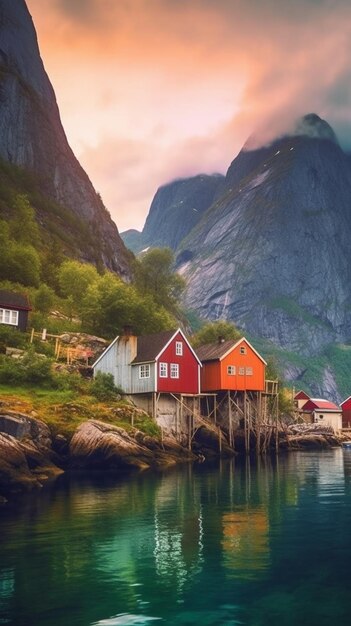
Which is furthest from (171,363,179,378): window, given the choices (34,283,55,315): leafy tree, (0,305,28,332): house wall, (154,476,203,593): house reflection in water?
(154,476,203,593): house reflection in water

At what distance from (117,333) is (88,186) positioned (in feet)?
324

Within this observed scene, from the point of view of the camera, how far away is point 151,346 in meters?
61.0

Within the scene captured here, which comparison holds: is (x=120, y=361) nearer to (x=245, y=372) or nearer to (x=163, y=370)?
(x=163, y=370)

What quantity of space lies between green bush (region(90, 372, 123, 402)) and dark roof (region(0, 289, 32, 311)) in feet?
36.6

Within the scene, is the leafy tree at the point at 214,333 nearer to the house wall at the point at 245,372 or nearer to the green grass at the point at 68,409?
the house wall at the point at 245,372

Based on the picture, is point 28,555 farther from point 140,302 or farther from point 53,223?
point 53,223

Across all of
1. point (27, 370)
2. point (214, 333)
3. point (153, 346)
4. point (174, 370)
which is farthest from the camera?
point (214, 333)

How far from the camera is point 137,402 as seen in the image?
60.4 metres

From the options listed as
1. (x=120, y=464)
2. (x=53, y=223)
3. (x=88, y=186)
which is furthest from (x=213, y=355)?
(x=88, y=186)

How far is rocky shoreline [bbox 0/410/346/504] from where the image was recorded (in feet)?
114

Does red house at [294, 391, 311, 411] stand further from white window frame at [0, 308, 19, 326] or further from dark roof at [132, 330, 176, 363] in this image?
white window frame at [0, 308, 19, 326]

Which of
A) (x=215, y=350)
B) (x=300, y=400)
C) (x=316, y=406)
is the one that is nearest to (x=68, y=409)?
(x=215, y=350)

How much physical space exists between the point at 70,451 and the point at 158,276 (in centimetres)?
5955

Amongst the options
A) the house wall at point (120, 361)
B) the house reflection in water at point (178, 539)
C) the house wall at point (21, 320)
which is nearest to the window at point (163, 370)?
the house wall at point (120, 361)
